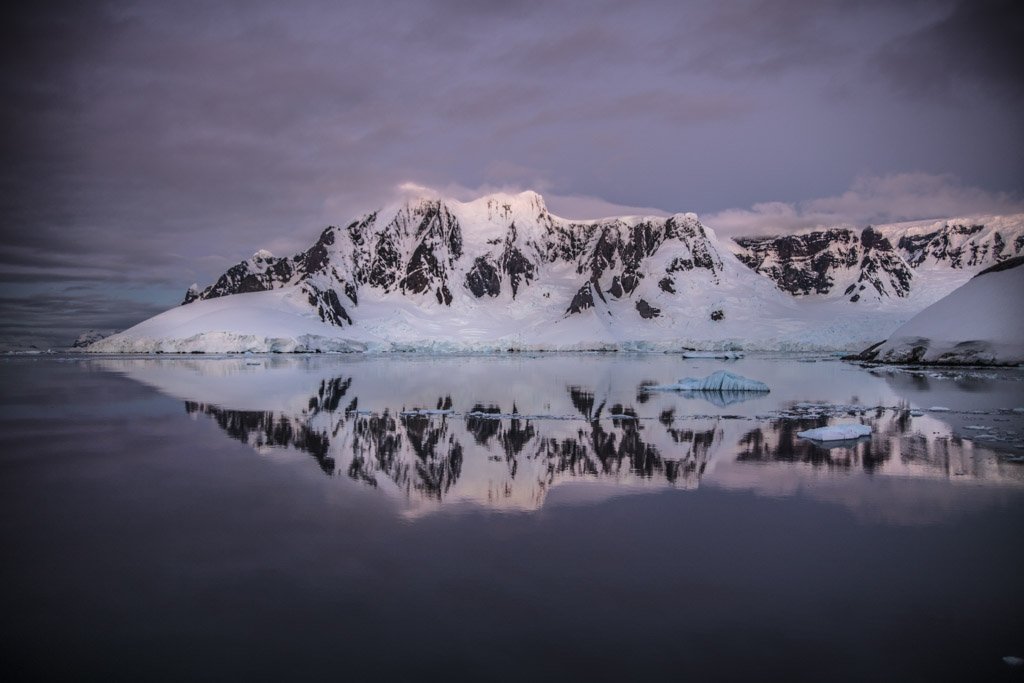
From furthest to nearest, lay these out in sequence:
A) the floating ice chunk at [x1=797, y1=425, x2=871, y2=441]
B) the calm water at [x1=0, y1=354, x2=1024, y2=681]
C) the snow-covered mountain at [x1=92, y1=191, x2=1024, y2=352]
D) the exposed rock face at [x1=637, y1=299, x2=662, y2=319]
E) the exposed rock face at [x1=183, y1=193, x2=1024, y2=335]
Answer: the exposed rock face at [x1=183, y1=193, x2=1024, y2=335], the exposed rock face at [x1=637, y1=299, x2=662, y2=319], the snow-covered mountain at [x1=92, y1=191, x2=1024, y2=352], the floating ice chunk at [x1=797, y1=425, x2=871, y2=441], the calm water at [x1=0, y1=354, x2=1024, y2=681]

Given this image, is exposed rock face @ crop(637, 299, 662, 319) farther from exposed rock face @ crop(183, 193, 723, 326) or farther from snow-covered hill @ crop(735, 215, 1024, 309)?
snow-covered hill @ crop(735, 215, 1024, 309)

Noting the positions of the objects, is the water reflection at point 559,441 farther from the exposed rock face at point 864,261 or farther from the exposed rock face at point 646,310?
the exposed rock face at point 864,261

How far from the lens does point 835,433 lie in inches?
628

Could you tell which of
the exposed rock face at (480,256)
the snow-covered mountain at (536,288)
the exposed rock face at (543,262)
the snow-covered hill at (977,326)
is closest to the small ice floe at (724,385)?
the snow-covered hill at (977,326)

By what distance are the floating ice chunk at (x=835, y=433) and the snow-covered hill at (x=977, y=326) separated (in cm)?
4025

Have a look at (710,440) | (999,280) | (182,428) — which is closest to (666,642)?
(710,440)

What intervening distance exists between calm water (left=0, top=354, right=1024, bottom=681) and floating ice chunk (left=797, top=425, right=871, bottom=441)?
29 cm

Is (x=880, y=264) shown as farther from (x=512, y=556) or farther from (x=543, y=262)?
(x=512, y=556)

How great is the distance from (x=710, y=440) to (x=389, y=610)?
11783mm

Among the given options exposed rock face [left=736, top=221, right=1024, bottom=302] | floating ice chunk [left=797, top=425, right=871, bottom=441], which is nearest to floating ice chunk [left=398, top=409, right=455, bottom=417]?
floating ice chunk [left=797, top=425, right=871, bottom=441]

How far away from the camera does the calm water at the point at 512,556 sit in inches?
214

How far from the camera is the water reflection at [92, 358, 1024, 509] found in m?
12.0

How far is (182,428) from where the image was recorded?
1862cm

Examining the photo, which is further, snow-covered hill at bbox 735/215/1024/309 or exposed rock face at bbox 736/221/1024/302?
exposed rock face at bbox 736/221/1024/302
